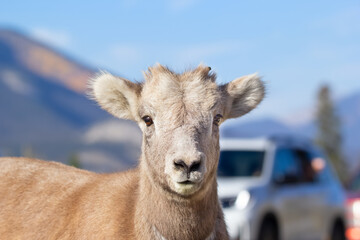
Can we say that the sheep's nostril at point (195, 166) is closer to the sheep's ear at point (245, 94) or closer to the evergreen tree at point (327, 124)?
the sheep's ear at point (245, 94)

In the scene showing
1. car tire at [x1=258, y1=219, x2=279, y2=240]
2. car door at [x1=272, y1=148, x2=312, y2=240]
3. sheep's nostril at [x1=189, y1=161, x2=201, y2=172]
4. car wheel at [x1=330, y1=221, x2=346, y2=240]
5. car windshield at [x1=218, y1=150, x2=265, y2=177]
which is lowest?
car wheel at [x1=330, y1=221, x2=346, y2=240]

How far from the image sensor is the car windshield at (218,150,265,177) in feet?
47.6

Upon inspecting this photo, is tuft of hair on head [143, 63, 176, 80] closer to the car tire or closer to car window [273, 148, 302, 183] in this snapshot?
the car tire

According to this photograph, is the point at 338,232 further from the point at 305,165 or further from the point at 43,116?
the point at 43,116

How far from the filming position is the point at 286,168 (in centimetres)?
1520

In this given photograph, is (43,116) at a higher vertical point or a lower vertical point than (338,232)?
higher

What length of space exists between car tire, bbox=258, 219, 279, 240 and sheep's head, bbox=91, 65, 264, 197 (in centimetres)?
687

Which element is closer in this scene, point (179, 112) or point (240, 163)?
point (179, 112)

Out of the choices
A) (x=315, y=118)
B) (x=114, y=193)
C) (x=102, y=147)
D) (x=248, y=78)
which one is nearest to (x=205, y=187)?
(x=114, y=193)

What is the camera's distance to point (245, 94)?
280 inches

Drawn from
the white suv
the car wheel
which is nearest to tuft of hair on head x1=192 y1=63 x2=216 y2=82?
the white suv

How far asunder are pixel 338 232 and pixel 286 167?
9.86ft

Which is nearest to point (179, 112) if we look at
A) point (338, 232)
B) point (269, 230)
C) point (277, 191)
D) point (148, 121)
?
point (148, 121)

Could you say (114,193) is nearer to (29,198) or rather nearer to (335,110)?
(29,198)
